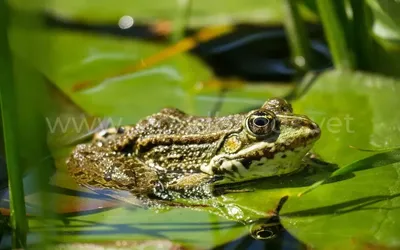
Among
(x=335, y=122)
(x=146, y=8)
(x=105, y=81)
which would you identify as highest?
(x=146, y=8)

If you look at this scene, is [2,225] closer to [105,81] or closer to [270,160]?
[270,160]

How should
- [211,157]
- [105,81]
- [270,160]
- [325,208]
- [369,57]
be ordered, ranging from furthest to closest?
[105,81] → [369,57] → [211,157] → [270,160] → [325,208]

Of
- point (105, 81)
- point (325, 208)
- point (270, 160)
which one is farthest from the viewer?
point (105, 81)

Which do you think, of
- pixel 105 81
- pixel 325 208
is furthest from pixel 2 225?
pixel 105 81

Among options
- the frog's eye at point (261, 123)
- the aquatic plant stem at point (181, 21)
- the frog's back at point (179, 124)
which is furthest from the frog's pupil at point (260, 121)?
the aquatic plant stem at point (181, 21)

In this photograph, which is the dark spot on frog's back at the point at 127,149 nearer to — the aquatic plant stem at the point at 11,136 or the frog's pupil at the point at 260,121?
the frog's pupil at the point at 260,121

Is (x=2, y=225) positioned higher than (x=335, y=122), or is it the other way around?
(x=335, y=122)

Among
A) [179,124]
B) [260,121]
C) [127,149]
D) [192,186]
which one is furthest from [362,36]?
[127,149]

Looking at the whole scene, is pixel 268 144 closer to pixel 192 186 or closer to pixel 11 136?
pixel 192 186
